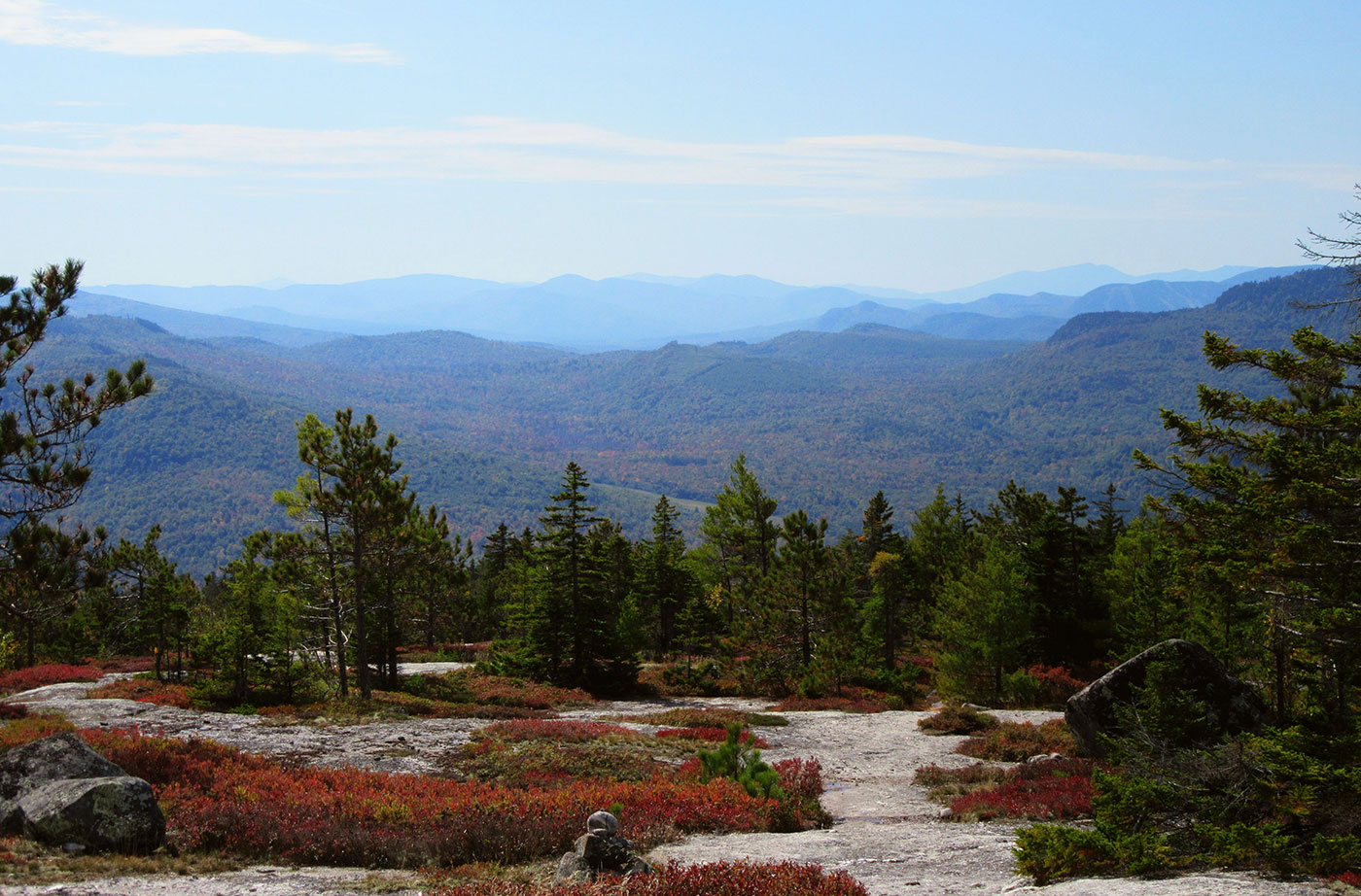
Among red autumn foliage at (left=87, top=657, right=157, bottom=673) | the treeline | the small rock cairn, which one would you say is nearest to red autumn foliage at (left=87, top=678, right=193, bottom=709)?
the treeline

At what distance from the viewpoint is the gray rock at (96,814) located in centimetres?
1152

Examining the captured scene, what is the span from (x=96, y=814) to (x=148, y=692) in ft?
74.4

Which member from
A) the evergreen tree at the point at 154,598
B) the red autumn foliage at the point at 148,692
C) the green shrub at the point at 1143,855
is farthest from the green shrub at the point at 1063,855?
the evergreen tree at the point at 154,598

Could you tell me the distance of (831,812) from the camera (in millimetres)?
17891

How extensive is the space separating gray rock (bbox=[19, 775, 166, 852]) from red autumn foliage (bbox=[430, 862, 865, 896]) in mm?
4615

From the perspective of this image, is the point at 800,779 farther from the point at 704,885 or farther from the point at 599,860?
the point at 704,885

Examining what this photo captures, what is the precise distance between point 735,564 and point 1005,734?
28.1 metres

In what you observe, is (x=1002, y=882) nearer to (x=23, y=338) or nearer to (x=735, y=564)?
(x=23, y=338)

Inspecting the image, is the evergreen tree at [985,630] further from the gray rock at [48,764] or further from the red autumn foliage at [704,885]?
the gray rock at [48,764]

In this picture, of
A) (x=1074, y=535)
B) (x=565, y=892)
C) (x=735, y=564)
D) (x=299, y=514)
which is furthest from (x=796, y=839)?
(x=735, y=564)

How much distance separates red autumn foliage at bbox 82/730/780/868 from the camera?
12.4m

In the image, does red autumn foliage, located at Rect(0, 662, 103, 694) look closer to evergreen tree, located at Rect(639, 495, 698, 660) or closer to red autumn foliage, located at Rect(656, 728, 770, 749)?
red autumn foliage, located at Rect(656, 728, 770, 749)

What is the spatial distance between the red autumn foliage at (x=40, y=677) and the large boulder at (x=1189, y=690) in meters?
37.5

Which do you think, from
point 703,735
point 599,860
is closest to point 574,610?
point 703,735
